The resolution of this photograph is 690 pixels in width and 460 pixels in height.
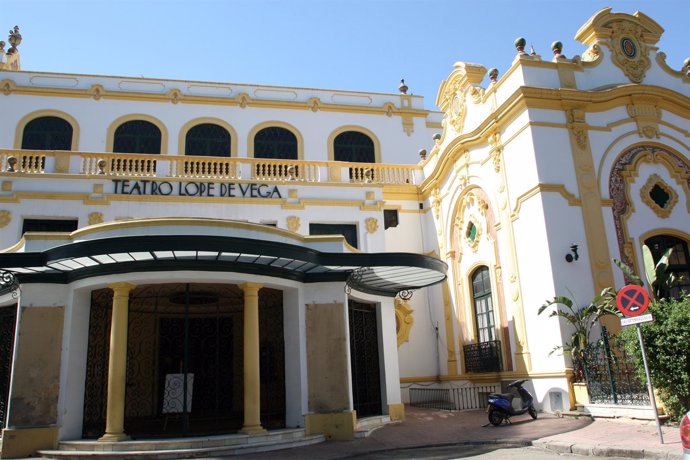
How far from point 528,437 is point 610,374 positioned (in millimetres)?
2586

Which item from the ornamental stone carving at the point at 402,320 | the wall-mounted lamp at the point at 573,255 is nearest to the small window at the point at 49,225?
the ornamental stone carving at the point at 402,320

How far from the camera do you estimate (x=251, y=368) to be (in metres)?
11.0

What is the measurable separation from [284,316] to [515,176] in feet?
23.6

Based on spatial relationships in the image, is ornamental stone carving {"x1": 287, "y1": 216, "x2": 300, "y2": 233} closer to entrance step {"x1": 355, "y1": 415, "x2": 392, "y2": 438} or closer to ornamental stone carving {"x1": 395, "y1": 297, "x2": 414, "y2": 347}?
ornamental stone carving {"x1": 395, "y1": 297, "x2": 414, "y2": 347}

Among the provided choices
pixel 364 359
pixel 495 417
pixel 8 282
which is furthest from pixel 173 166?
pixel 495 417

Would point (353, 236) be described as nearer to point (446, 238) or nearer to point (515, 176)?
point (446, 238)

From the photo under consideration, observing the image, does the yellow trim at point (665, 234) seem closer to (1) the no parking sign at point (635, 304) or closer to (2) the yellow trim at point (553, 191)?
(2) the yellow trim at point (553, 191)

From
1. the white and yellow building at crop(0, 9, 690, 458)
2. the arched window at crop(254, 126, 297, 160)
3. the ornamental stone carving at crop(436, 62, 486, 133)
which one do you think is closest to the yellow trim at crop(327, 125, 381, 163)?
the arched window at crop(254, 126, 297, 160)

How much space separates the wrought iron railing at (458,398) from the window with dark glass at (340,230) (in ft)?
16.8

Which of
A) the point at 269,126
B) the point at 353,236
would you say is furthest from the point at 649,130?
the point at 269,126

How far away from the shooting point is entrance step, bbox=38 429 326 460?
9.60 m

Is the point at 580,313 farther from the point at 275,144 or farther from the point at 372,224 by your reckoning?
the point at 275,144

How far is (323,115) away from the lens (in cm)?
2406

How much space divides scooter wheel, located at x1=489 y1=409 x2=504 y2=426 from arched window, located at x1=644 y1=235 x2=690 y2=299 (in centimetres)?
624
